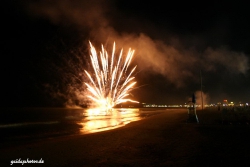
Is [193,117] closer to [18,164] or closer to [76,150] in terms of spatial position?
Answer: [76,150]

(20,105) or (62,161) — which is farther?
(20,105)

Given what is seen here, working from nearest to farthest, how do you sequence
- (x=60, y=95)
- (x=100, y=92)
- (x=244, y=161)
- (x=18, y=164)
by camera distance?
1. (x=244, y=161)
2. (x=18, y=164)
3. (x=100, y=92)
4. (x=60, y=95)

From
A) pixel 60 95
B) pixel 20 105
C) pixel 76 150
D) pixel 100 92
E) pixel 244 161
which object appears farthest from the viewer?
pixel 60 95

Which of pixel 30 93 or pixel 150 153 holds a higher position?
pixel 30 93

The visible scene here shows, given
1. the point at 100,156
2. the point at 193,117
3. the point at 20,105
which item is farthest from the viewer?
the point at 20,105

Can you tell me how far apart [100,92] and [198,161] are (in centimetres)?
3122

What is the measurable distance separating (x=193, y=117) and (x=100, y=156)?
1620 centimetres

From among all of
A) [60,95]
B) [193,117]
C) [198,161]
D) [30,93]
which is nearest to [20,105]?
[30,93]

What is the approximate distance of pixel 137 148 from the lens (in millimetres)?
11156

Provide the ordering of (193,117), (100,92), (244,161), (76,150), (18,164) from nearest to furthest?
1. (244,161)
2. (18,164)
3. (76,150)
4. (193,117)
5. (100,92)

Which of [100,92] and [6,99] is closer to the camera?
[100,92]

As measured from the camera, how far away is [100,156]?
9.66m

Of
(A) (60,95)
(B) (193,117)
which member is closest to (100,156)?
(B) (193,117)

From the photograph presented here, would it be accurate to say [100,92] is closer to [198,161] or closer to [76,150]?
[76,150]
